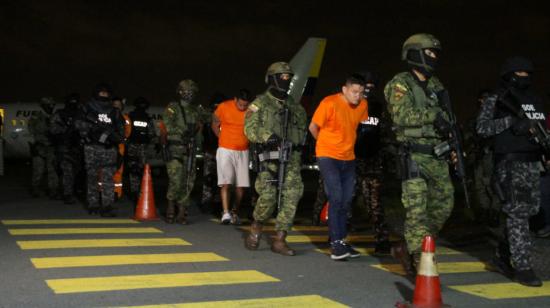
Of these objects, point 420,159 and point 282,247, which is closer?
point 420,159

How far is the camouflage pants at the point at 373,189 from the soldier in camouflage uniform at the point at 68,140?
689 centimetres

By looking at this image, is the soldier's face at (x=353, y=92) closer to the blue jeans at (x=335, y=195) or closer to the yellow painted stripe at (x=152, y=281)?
the blue jeans at (x=335, y=195)

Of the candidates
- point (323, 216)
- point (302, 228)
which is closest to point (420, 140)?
point (302, 228)

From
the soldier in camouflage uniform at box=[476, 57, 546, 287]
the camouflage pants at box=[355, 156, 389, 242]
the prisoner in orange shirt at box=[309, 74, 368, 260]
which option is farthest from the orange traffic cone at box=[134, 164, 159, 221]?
the soldier in camouflage uniform at box=[476, 57, 546, 287]

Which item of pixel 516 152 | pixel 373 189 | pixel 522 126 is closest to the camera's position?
pixel 522 126

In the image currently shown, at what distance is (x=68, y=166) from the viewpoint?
47.4 ft

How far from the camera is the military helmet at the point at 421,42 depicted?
→ 7188 millimetres

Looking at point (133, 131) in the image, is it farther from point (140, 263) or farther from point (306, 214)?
point (140, 263)

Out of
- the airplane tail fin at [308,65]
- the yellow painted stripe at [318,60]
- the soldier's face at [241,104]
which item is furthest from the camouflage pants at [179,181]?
the yellow painted stripe at [318,60]

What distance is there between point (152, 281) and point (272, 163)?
2.32 m

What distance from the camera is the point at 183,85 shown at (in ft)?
37.0

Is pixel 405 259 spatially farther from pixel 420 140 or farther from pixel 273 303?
pixel 273 303

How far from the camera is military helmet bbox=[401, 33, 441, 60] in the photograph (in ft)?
23.6

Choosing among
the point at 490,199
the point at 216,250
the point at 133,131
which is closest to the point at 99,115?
the point at 133,131
